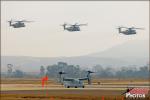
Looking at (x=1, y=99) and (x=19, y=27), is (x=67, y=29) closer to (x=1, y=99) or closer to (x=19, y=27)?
(x=19, y=27)

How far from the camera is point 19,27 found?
140m

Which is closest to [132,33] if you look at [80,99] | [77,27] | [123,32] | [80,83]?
[123,32]

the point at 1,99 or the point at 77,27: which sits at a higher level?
the point at 77,27

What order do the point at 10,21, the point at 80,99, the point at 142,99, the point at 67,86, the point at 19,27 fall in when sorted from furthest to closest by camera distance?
the point at 10,21 → the point at 19,27 → the point at 67,86 → the point at 80,99 → the point at 142,99

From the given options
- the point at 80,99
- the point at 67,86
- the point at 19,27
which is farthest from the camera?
the point at 19,27

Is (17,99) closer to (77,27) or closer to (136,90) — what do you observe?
(136,90)

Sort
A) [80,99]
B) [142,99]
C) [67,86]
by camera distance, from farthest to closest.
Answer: [67,86] < [80,99] < [142,99]

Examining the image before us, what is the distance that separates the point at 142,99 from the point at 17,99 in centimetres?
1740

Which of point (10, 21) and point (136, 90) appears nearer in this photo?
point (136, 90)

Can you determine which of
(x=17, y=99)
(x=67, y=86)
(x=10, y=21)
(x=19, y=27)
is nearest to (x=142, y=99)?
(x=17, y=99)

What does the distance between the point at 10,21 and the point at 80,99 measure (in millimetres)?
79966

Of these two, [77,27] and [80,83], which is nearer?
[80,83]

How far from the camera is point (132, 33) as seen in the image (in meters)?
154

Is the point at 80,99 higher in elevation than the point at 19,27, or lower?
→ lower
